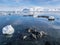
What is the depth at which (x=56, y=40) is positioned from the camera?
63.4 ft

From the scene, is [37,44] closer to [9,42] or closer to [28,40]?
[28,40]

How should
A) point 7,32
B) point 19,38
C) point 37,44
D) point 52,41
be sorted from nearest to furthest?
point 37,44
point 52,41
point 19,38
point 7,32

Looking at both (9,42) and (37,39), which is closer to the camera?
(9,42)

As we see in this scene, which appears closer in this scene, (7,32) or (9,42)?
(9,42)

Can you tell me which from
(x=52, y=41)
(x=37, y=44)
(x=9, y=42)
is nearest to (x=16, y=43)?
(x=9, y=42)

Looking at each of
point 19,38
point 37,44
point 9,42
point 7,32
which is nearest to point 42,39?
point 37,44

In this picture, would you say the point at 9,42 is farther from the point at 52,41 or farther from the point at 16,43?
the point at 52,41

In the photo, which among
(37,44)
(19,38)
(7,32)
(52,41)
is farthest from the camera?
(7,32)

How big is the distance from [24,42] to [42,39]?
11.3 ft

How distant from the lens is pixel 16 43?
59.1 feet

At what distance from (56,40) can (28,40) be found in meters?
5.00

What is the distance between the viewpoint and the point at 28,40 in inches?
754

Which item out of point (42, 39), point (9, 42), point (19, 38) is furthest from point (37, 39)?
point (9, 42)

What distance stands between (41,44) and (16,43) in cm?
414
